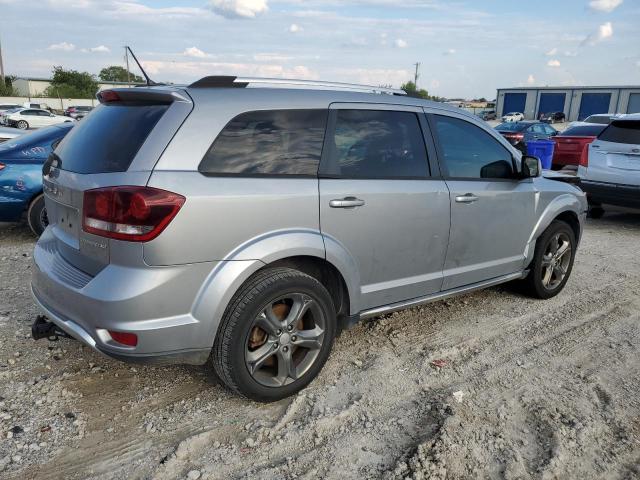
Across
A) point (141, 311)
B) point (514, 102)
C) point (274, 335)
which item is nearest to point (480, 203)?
point (274, 335)

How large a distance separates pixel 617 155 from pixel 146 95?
24.7 feet

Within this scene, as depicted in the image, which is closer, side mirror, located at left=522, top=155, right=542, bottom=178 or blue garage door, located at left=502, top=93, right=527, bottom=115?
side mirror, located at left=522, top=155, right=542, bottom=178

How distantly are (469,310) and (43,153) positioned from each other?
17.1ft

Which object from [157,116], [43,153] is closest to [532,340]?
[157,116]

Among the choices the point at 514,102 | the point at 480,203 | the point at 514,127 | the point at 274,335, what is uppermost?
the point at 480,203

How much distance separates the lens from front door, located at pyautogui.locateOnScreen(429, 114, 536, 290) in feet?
12.5

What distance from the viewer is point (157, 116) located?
274cm

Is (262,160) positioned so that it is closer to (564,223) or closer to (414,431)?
(414,431)

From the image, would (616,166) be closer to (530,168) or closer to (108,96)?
(530,168)

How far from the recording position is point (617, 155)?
8047mm

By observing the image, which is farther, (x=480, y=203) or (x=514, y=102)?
(x=514, y=102)

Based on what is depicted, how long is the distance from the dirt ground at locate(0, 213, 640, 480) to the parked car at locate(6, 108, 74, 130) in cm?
3193

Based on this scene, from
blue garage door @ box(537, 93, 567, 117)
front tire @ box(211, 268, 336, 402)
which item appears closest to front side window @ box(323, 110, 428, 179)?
front tire @ box(211, 268, 336, 402)

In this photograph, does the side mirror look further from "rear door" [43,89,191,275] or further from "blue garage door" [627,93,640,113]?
"blue garage door" [627,93,640,113]
